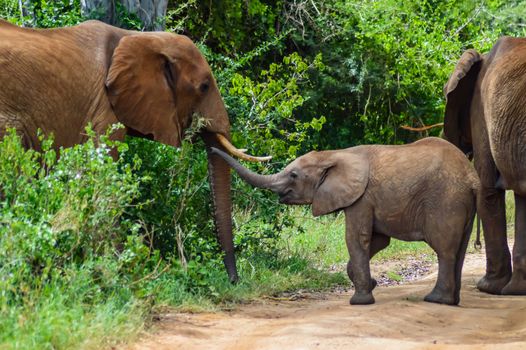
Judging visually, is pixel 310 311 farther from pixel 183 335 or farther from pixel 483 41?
pixel 483 41

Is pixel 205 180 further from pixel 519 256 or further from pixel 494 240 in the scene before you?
pixel 519 256

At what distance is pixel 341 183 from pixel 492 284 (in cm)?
212

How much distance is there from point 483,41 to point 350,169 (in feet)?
31.5

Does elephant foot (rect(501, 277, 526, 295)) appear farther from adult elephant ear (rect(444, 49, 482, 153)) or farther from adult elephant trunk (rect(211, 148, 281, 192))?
adult elephant trunk (rect(211, 148, 281, 192))

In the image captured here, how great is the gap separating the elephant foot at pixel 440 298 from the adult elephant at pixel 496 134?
1.26m

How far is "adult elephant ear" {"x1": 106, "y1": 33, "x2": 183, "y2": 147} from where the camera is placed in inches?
344

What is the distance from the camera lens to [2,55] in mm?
8133

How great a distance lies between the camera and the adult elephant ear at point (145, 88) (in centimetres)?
875

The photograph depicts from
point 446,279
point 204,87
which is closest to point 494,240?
point 446,279

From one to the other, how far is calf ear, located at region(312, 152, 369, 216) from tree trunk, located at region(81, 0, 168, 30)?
2917mm

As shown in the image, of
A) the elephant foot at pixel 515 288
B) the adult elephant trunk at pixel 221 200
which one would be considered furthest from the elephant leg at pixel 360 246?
the elephant foot at pixel 515 288

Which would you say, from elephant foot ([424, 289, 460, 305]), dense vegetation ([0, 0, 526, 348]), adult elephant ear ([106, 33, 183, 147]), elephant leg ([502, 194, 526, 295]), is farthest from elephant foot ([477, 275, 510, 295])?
adult elephant ear ([106, 33, 183, 147])

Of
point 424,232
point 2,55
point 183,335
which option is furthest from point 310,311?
point 2,55

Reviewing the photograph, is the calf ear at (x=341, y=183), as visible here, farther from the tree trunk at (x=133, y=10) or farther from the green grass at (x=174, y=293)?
the tree trunk at (x=133, y=10)
